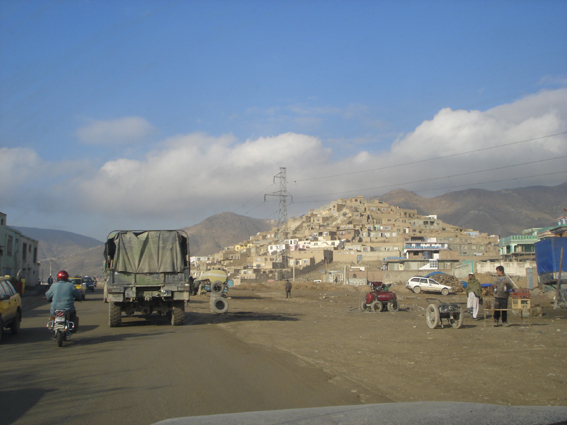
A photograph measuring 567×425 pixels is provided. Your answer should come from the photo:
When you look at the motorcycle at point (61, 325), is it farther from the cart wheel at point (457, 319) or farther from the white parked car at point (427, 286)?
the white parked car at point (427, 286)

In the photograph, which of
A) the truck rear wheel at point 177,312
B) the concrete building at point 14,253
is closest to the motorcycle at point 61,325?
the truck rear wheel at point 177,312

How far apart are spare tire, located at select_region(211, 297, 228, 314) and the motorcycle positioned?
360 inches

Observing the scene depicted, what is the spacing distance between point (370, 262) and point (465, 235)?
64.4 meters

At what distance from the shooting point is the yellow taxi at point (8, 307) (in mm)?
11812

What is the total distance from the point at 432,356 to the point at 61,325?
8.46 meters

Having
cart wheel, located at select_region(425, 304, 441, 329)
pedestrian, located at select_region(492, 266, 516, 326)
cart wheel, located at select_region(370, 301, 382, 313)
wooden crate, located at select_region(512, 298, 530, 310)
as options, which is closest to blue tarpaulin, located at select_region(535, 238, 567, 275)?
cart wheel, located at select_region(370, 301, 382, 313)

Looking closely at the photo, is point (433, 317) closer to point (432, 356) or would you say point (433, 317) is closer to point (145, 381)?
point (432, 356)

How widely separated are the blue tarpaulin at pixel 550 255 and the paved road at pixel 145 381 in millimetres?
21507

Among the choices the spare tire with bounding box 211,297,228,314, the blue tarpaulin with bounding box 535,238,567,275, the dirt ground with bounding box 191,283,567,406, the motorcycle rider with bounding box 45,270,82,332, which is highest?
the blue tarpaulin with bounding box 535,238,567,275

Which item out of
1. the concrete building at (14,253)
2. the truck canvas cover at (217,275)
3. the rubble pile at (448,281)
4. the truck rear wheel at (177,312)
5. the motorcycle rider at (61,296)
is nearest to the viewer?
the motorcycle rider at (61,296)

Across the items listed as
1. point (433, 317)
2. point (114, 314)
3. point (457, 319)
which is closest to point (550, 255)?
point (457, 319)

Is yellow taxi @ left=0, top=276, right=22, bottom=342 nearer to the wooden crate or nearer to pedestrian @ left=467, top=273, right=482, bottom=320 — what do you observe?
pedestrian @ left=467, top=273, right=482, bottom=320

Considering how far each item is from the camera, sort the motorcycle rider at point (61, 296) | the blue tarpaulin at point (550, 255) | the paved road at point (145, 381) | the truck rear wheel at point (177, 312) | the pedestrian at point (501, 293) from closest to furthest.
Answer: the paved road at point (145, 381)
the motorcycle rider at point (61, 296)
the pedestrian at point (501, 293)
the truck rear wheel at point (177, 312)
the blue tarpaulin at point (550, 255)

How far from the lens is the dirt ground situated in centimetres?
684
